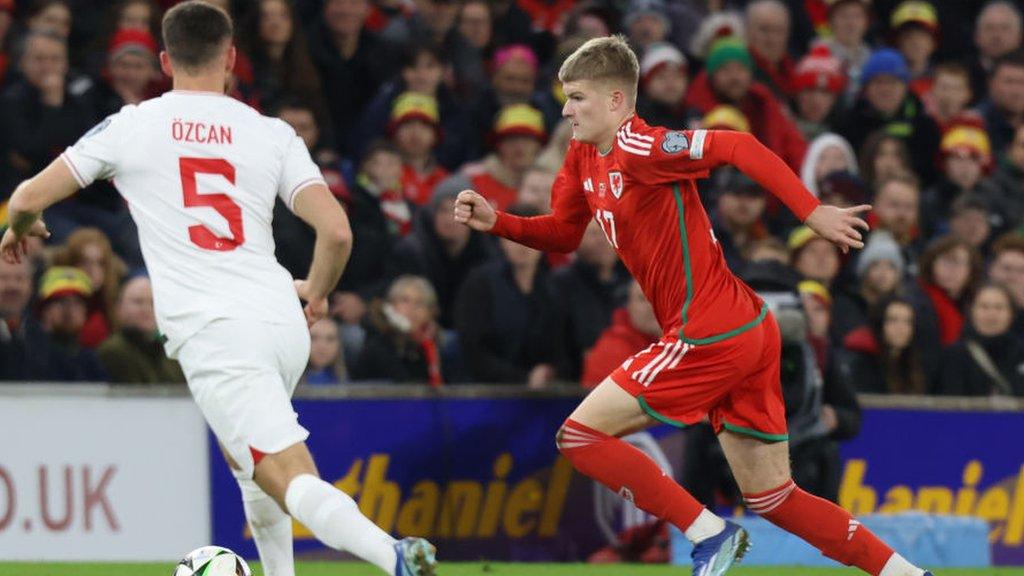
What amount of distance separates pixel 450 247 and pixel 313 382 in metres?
1.85

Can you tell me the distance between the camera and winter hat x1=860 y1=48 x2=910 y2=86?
1695 cm

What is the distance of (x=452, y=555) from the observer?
487 inches

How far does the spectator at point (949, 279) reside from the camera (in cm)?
1453

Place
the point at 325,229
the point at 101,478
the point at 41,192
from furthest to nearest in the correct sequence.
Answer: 1. the point at 101,478
2. the point at 325,229
3. the point at 41,192

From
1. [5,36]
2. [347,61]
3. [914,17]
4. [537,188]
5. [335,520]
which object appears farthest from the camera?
[914,17]

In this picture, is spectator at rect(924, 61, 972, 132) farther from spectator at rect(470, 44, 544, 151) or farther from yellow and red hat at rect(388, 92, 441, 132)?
yellow and red hat at rect(388, 92, 441, 132)

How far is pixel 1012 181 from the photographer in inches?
653

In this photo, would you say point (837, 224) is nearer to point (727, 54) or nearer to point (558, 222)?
point (558, 222)

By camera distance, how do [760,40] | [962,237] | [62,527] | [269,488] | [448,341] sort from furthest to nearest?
1. [760,40]
2. [962,237]
3. [448,341]
4. [62,527]
5. [269,488]

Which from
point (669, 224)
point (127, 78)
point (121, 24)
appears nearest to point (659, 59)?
point (121, 24)

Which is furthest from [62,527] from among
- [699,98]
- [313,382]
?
[699,98]

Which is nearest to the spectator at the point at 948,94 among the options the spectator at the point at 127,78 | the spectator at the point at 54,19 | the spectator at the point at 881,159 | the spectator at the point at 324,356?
the spectator at the point at 881,159

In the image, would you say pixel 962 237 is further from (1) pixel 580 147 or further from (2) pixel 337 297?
(1) pixel 580 147

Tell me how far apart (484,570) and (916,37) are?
9.37m
